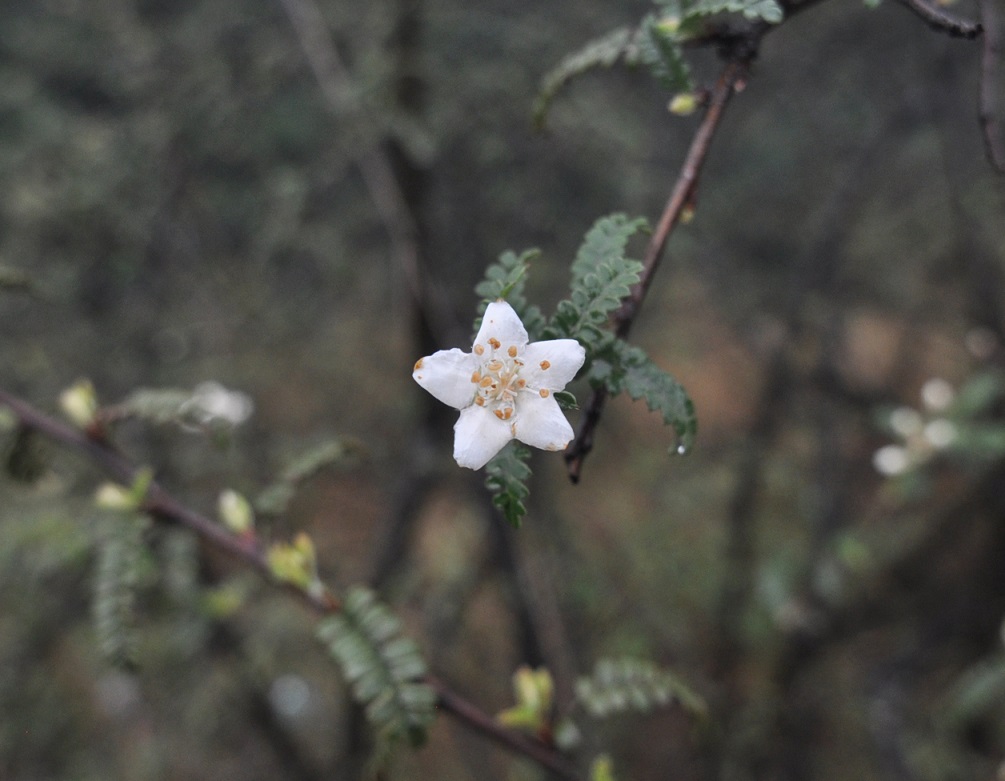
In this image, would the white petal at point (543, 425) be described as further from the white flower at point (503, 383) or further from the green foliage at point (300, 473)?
the green foliage at point (300, 473)

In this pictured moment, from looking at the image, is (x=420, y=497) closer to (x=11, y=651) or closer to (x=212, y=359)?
(x=212, y=359)

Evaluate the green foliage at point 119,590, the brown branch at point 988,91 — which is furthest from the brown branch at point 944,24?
the green foliage at point 119,590

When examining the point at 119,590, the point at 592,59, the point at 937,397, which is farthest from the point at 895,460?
the point at 119,590

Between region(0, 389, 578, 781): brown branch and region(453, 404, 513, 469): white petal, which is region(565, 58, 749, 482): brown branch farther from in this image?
region(0, 389, 578, 781): brown branch

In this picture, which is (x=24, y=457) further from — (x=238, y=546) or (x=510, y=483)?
(x=510, y=483)

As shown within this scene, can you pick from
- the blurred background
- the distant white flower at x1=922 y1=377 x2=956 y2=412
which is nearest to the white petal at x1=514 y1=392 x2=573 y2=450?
the blurred background

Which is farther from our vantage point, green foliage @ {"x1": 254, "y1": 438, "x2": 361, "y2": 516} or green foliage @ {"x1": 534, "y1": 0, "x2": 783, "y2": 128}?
green foliage @ {"x1": 254, "y1": 438, "x2": 361, "y2": 516}
